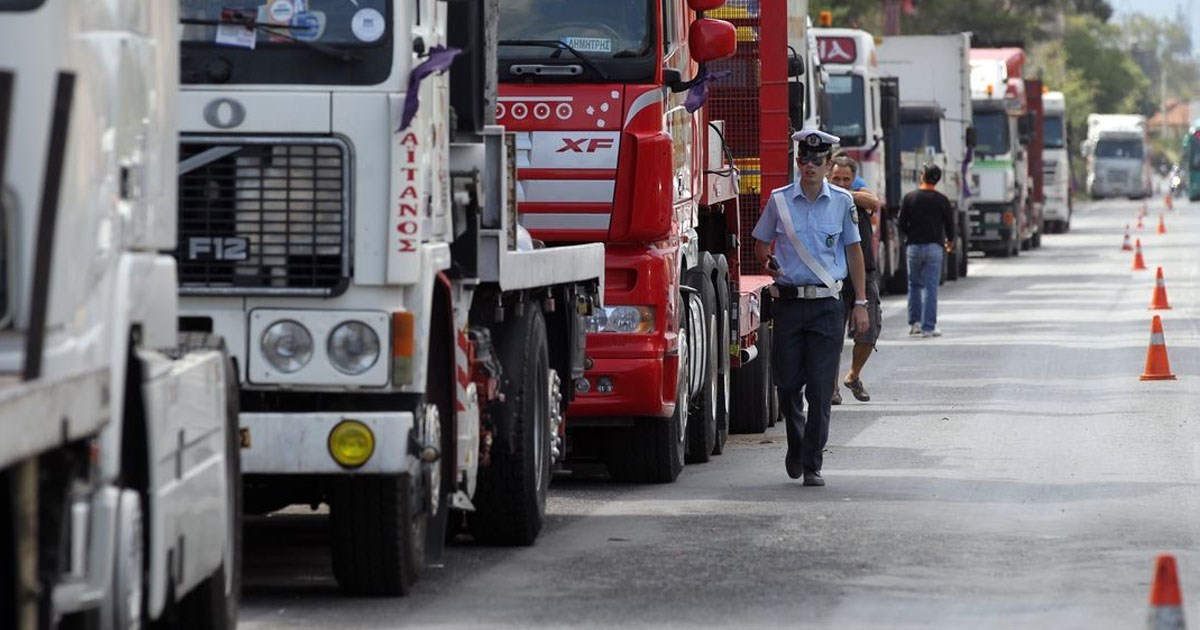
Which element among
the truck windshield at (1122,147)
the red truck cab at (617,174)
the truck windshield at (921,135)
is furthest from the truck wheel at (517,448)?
the truck windshield at (1122,147)

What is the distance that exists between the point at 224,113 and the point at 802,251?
16.5 feet

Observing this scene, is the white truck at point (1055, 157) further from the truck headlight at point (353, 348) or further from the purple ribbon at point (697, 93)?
the truck headlight at point (353, 348)

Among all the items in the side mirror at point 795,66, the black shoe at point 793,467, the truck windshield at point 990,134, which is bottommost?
the black shoe at point 793,467

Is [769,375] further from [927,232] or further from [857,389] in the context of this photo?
[927,232]

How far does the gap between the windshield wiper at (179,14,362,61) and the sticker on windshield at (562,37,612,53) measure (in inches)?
155

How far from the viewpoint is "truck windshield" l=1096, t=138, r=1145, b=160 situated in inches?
4345

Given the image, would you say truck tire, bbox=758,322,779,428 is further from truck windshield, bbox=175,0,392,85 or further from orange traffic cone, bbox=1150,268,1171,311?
orange traffic cone, bbox=1150,268,1171,311

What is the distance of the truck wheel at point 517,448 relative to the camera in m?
10.7

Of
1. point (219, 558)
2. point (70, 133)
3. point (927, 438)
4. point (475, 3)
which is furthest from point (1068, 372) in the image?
point (70, 133)

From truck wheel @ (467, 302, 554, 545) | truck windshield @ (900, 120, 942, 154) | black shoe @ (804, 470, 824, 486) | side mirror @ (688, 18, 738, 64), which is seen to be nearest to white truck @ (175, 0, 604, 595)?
truck wheel @ (467, 302, 554, 545)

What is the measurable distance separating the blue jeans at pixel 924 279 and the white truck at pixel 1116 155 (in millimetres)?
84137

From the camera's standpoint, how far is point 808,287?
13352 mm

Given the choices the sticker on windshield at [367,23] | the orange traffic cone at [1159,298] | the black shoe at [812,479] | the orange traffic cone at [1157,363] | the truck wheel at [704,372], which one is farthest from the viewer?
the orange traffic cone at [1159,298]

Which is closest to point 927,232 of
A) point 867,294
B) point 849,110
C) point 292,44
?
point 849,110
